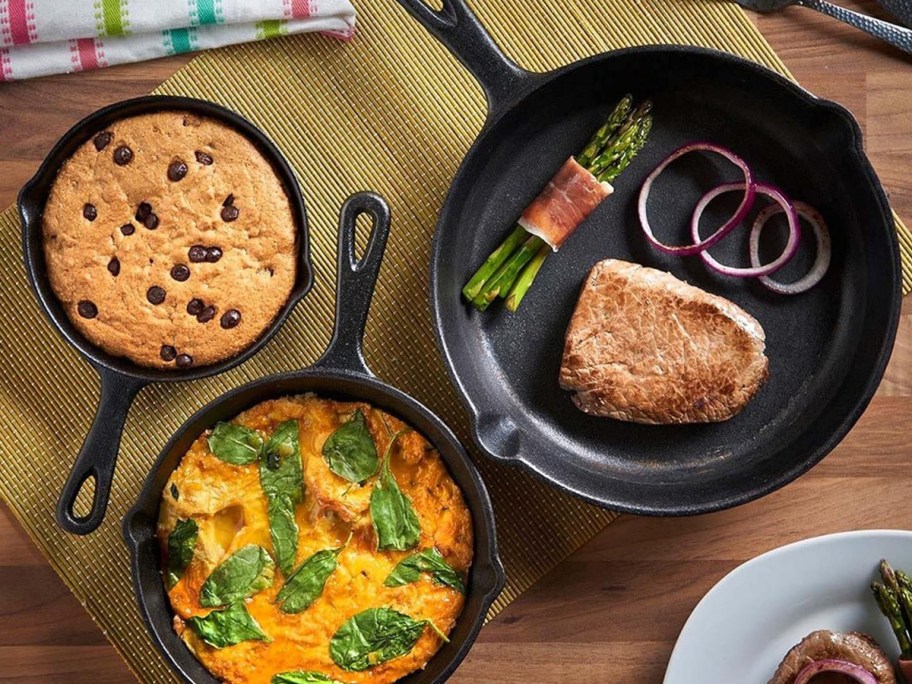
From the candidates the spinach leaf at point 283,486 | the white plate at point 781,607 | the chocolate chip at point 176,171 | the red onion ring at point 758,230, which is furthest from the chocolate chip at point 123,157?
the white plate at point 781,607

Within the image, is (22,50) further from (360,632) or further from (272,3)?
(360,632)

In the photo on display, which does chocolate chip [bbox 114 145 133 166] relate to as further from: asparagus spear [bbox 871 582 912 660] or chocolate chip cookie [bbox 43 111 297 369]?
asparagus spear [bbox 871 582 912 660]

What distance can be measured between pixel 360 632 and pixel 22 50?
2370 mm

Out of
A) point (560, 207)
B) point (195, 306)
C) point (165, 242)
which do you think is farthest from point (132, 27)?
point (560, 207)

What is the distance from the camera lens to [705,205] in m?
3.51

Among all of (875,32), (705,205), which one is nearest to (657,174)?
(705,205)

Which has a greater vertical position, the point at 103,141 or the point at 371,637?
the point at 103,141

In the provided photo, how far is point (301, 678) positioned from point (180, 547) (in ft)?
1.88

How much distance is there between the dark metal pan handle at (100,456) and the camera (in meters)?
3.18

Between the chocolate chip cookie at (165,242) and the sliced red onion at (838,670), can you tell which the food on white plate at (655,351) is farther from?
the chocolate chip cookie at (165,242)

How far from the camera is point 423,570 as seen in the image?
3.15m

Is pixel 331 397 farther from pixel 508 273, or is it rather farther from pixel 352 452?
pixel 508 273

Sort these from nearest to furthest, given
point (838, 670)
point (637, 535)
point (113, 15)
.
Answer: point (838, 670), point (113, 15), point (637, 535)

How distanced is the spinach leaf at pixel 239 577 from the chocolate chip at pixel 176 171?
4.04 feet
